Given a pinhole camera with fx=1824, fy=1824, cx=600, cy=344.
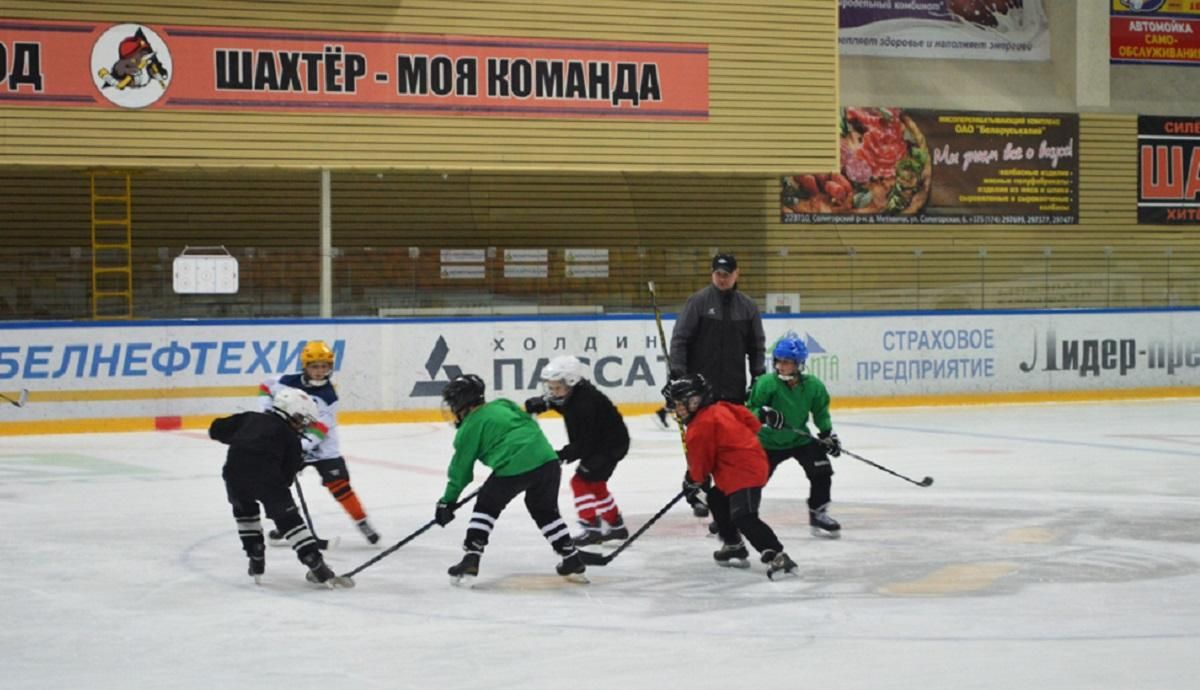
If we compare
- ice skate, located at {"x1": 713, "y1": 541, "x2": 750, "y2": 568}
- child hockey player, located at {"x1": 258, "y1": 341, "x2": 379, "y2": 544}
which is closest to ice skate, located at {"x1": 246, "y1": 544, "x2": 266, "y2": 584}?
child hockey player, located at {"x1": 258, "y1": 341, "x2": 379, "y2": 544}

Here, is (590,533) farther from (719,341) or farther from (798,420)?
(719,341)

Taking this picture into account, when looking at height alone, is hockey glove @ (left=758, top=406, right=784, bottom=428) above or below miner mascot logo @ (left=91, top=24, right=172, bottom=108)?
below

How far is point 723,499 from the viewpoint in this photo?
9.59 metres

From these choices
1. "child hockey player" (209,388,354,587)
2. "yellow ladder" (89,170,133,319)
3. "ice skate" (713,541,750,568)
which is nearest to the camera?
"child hockey player" (209,388,354,587)

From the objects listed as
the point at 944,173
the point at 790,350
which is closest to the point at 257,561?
the point at 790,350

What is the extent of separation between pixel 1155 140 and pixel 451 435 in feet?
51.9

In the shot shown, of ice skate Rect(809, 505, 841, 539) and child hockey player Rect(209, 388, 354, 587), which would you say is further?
ice skate Rect(809, 505, 841, 539)

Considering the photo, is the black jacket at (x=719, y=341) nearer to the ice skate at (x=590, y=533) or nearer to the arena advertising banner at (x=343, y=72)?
the ice skate at (x=590, y=533)

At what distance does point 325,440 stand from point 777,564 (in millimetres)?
2898

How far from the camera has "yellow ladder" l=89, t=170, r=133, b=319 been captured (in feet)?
68.7

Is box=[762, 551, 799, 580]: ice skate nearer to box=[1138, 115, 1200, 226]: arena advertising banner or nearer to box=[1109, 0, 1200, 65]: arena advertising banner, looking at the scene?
box=[1138, 115, 1200, 226]: arena advertising banner

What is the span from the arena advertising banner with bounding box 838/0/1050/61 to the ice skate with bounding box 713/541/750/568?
19.3 meters

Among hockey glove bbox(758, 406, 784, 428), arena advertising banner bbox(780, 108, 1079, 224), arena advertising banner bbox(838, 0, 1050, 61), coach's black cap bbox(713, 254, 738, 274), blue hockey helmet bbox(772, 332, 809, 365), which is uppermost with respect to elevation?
arena advertising banner bbox(838, 0, 1050, 61)

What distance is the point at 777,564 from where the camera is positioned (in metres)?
8.98
